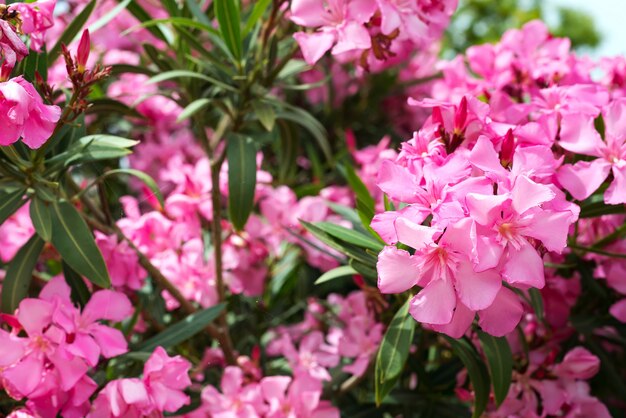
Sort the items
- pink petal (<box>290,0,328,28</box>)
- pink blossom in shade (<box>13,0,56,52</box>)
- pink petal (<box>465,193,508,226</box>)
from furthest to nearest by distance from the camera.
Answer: pink petal (<box>290,0,328,28</box>) → pink blossom in shade (<box>13,0,56,52</box>) → pink petal (<box>465,193,508,226</box>)

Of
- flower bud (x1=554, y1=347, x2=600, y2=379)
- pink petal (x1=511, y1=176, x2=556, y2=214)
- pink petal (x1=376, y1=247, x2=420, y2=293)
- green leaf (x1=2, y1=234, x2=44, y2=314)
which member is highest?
pink petal (x1=511, y1=176, x2=556, y2=214)

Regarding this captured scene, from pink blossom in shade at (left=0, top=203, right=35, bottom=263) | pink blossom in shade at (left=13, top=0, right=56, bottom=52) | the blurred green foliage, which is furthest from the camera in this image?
the blurred green foliage

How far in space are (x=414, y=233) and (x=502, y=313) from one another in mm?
163

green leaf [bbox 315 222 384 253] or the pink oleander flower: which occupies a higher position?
green leaf [bbox 315 222 384 253]

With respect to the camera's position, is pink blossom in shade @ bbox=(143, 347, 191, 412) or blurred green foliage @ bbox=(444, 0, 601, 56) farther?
blurred green foliage @ bbox=(444, 0, 601, 56)

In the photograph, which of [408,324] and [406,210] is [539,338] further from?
[406,210]

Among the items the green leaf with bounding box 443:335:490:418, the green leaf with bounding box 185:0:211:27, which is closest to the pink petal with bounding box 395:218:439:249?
the green leaf with bounding box 443:335:490:418

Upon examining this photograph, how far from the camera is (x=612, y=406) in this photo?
1.62 m

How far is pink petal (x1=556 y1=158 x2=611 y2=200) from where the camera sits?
1.07m

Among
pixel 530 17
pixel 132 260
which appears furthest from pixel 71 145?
pixel 530 17

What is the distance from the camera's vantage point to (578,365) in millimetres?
1311

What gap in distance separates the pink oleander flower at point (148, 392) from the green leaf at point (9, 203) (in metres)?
0.29

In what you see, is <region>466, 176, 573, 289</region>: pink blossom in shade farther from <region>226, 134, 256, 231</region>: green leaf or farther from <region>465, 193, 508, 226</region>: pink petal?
<region>226, 134, 256, 231</region>: green leaf

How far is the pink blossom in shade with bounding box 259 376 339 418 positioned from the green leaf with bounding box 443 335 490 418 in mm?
252
